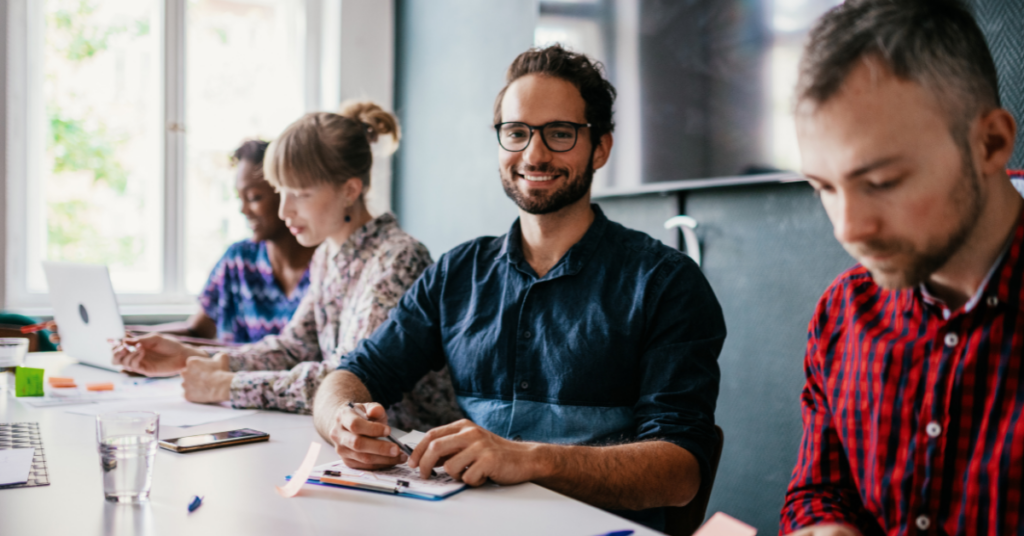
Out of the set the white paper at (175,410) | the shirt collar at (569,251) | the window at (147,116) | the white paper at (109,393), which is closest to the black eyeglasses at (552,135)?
the shirt collar at (569,251)

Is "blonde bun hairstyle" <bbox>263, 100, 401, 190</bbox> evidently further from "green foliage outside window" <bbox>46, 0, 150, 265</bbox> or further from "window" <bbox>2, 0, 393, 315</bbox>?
"green foliage outside window" <bbox>46, 0, 150, 265</bbox>

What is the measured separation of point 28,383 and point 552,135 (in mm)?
1261

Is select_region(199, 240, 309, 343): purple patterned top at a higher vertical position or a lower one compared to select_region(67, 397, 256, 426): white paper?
higher

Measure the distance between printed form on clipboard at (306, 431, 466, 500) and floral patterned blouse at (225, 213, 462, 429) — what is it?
0.49m

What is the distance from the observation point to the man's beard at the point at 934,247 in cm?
72

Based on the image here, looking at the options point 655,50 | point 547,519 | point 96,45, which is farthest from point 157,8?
point 547,519

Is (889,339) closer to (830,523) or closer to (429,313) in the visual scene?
(830,523)

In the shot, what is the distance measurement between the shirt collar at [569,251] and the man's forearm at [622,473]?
0.38 meters

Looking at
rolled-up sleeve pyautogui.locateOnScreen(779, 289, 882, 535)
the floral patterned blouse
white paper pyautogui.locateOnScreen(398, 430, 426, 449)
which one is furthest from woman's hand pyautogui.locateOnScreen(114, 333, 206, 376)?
rolled-up sleeve pyautogui.locateOnScreen(779, 289, 882, 535)

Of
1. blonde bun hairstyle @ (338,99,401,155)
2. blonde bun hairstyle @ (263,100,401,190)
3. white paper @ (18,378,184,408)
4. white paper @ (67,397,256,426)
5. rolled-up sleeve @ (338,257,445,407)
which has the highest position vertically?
blonde bun hairstyle @ (338,99,401,155)

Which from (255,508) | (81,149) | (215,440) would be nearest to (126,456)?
(255,508)

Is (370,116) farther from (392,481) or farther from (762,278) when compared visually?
(392,481)

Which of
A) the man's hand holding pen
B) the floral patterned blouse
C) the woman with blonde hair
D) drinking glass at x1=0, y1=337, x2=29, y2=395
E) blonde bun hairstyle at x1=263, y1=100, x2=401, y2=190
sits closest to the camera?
the man's hand holding pen

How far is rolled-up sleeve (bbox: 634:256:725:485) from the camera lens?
1146 mm
